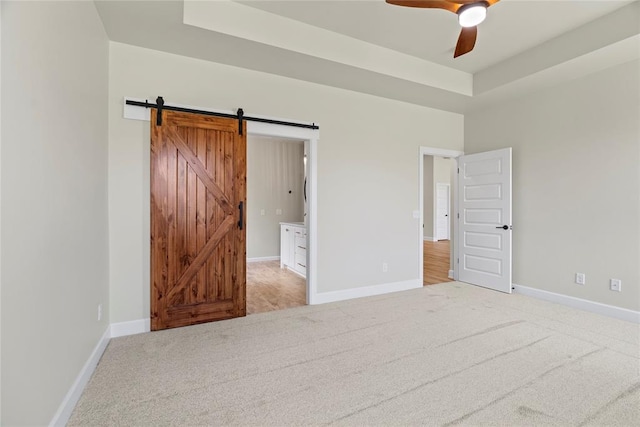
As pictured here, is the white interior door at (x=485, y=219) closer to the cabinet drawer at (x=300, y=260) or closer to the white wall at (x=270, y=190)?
the cabinet drawer at (x=300, y=260)

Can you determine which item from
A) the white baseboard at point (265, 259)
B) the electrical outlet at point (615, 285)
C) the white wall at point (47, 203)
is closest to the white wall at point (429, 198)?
A: the white baseboard at point (265, 259)

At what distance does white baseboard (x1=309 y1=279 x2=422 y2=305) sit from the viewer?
3897mm

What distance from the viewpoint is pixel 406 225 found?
459 cm

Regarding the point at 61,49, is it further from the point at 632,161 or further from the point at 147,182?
the point at 632,161

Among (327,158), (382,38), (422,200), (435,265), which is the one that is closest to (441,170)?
(435,265)

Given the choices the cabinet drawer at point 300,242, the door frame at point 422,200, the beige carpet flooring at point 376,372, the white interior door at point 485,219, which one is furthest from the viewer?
the cabinet drawer at point 300,242

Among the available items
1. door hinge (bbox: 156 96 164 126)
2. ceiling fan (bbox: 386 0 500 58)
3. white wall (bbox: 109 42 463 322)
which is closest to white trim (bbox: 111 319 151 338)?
white wall (bbox: 109 42 463 322)

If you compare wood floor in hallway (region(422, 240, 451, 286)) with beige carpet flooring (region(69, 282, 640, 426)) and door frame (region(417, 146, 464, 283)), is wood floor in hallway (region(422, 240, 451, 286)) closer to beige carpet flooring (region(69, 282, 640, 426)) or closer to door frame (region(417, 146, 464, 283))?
door frame (region(417, 146, 464, 283))

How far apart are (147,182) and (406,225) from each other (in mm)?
3395

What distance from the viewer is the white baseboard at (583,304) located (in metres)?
3.29

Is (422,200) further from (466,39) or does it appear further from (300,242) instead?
(466,39)

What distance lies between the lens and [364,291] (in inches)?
166

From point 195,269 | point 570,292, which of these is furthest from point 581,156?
point 195,269

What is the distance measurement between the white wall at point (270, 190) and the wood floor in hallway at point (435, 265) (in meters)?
3.12
